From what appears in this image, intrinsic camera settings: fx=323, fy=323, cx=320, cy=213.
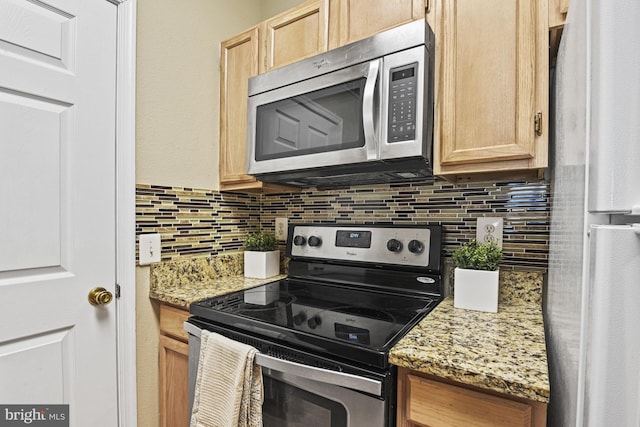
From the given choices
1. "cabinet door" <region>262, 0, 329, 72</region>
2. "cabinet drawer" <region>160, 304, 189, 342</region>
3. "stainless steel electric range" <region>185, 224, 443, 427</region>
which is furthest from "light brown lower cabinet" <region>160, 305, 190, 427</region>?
"cabinet door" <region>262, 0, 329, 72</region>

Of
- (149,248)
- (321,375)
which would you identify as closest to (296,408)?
(321,375)

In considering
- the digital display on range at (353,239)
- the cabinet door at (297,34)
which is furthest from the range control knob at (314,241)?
the cabinet door at (297,34)

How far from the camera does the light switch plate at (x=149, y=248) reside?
1.37m

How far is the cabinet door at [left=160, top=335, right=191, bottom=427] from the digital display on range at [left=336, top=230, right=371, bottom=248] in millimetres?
792

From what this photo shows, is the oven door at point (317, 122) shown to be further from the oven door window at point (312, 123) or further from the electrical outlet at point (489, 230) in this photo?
the electrical outlet at point (489, 230)

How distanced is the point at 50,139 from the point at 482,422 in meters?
1.54

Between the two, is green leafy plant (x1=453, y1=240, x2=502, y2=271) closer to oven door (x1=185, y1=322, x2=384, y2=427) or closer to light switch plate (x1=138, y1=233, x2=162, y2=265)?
oven door (x1=185, y1=322, x2=384, y2=427)

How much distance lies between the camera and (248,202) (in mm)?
1872

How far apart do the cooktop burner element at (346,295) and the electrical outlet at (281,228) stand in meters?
0.12

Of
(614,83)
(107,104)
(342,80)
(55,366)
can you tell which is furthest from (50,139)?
(614,83)

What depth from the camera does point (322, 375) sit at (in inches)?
33.5

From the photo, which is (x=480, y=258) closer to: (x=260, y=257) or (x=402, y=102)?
(x=402, y=102)

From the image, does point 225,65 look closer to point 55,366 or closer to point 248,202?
point 248,202

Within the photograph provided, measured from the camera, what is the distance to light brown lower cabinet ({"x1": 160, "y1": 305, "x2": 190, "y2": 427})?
132 centimetres
